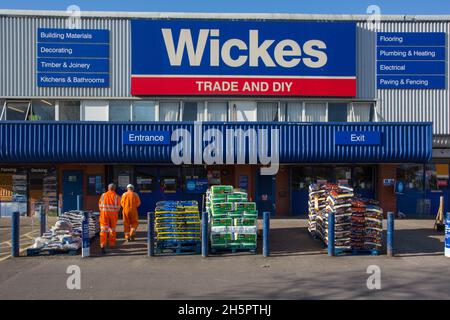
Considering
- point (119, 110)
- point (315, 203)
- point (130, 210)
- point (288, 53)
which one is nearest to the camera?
point (130, 210)

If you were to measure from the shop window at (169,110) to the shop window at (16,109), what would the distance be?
5940 millimetres

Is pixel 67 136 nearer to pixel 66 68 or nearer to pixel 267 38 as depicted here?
pixel 66 68

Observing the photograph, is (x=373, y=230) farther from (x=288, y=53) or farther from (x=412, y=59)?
(x=412, y=59)

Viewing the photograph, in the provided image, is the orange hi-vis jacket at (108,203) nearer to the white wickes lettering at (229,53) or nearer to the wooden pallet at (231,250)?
the wooden pallet at (231,250)

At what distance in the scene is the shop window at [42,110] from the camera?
1895 centimetres

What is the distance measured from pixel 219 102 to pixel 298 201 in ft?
18.5

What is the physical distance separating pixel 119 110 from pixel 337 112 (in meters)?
9.91

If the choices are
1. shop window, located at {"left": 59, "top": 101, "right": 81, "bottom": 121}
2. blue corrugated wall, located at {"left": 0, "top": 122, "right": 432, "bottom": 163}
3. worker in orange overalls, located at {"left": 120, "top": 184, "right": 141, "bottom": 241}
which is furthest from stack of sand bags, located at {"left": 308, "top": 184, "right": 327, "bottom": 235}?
shop window, located at {"left": 59, "top": 101, "right": 81, "bottom": 121}

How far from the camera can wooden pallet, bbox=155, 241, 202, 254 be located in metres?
11.0

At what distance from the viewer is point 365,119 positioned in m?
19.2

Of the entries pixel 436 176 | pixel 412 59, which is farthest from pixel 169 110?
pixel 436 176

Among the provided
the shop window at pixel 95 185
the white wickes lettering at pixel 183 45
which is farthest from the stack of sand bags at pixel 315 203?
the shop window at pixel 95 185

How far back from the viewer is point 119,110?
19047mm
